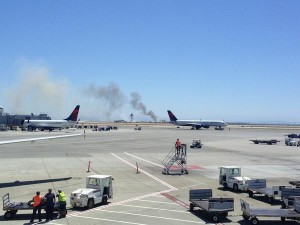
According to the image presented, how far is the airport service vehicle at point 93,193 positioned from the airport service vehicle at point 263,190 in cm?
1132

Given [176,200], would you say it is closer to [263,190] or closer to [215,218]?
[215,218]

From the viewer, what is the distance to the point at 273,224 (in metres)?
21.9

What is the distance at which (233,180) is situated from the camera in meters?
32.9

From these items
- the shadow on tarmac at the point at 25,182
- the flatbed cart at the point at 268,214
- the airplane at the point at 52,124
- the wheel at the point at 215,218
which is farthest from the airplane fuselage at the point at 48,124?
the flatbed cart at the point at 268,214

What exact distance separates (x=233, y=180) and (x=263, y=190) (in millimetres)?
3974

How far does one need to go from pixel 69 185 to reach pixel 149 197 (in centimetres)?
854

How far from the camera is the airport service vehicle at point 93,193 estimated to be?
2492 centimetres

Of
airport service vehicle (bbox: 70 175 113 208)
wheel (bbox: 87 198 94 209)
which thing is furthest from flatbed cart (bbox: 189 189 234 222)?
wheel (bbox: 87 198 94 209)

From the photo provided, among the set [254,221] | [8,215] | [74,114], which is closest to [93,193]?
[8,215]

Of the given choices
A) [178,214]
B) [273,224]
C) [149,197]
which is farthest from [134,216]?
[273,224]

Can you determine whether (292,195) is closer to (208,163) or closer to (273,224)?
(273,224)

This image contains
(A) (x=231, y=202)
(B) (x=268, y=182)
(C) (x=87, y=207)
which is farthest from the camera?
(B) (x=268, y=182)

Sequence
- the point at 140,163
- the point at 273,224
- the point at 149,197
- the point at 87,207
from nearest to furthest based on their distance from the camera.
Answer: the point at 273,224 → the point at 87,207 → the point at 149,197 → the point at 140,163

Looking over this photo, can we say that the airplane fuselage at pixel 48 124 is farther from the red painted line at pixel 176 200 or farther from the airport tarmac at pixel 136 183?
the red painted line at pixel 176 200
